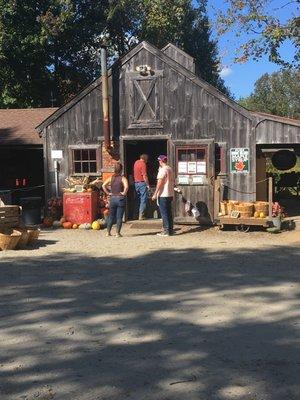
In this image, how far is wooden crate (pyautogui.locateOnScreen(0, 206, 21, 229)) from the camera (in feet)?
37.2

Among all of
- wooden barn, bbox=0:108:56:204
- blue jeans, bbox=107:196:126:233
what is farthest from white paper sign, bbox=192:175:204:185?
wooden barn, bbox=0:108:56:204

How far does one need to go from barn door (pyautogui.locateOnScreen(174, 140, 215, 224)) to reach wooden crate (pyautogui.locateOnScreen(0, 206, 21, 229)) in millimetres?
4889

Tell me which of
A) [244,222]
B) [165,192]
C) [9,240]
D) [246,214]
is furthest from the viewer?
[246,214]

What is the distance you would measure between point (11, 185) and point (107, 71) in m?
7.33

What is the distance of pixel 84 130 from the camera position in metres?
15.5

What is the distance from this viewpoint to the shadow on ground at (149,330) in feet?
14.0

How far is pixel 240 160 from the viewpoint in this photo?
1466cm

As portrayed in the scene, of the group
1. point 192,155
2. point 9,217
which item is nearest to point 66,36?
point 192,155

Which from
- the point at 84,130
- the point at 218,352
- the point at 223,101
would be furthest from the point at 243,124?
the point at 218,352

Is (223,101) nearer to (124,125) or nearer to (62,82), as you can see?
(124,125)

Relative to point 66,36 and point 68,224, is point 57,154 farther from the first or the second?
point 66,36

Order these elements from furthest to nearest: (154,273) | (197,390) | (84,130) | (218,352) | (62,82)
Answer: (62,82), (84,130), (154,273), (218,352), (197,390)

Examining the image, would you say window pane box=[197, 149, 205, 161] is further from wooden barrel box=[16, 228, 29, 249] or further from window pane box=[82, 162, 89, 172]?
wooden barrel box=[16, 228, 29, 249]

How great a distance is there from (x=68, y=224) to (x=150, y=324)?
29.7 feet
